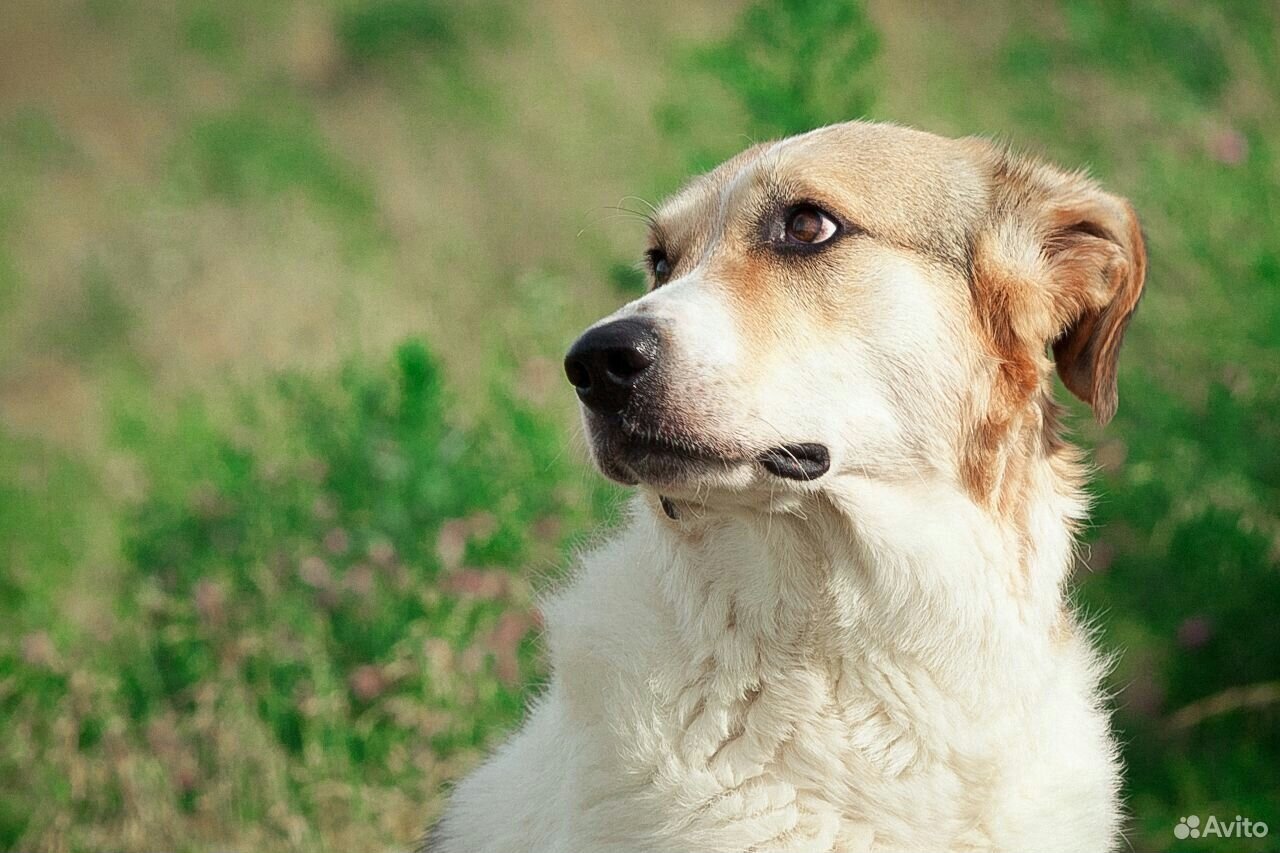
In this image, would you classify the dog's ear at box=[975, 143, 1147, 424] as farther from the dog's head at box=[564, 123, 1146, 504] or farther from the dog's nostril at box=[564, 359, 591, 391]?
the dog's nostril at box=[564, 359, 591, 391]

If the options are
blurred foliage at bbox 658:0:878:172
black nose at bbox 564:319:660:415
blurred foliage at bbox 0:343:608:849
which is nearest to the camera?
black nose at bbox 564:319:660:415

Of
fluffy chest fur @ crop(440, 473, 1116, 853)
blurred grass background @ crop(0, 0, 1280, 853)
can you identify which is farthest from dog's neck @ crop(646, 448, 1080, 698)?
blurred grass background @ crop(0, 0, 1280, 853)

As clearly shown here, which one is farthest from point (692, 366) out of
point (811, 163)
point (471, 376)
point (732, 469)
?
point (471, 376)

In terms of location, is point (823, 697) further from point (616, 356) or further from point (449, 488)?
point (449, 488)

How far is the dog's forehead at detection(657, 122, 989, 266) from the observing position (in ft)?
10.0

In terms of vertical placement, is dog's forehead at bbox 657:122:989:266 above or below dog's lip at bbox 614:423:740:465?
above

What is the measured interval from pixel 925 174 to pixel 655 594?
4.04 ft

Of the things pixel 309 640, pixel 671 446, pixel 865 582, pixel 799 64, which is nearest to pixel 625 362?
pixel 671 446

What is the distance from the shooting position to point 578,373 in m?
2.66

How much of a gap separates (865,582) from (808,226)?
33.6 inches

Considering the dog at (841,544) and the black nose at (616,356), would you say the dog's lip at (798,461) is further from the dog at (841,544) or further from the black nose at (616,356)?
the black nose at (616,356)

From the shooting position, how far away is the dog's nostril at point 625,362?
8.54 ft

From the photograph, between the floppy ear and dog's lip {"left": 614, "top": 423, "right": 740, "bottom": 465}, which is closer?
dog's lip {"left": 614, "top": 423, "right": 740, "bottom": 465}

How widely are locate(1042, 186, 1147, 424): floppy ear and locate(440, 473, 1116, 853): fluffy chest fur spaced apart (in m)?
0.42
